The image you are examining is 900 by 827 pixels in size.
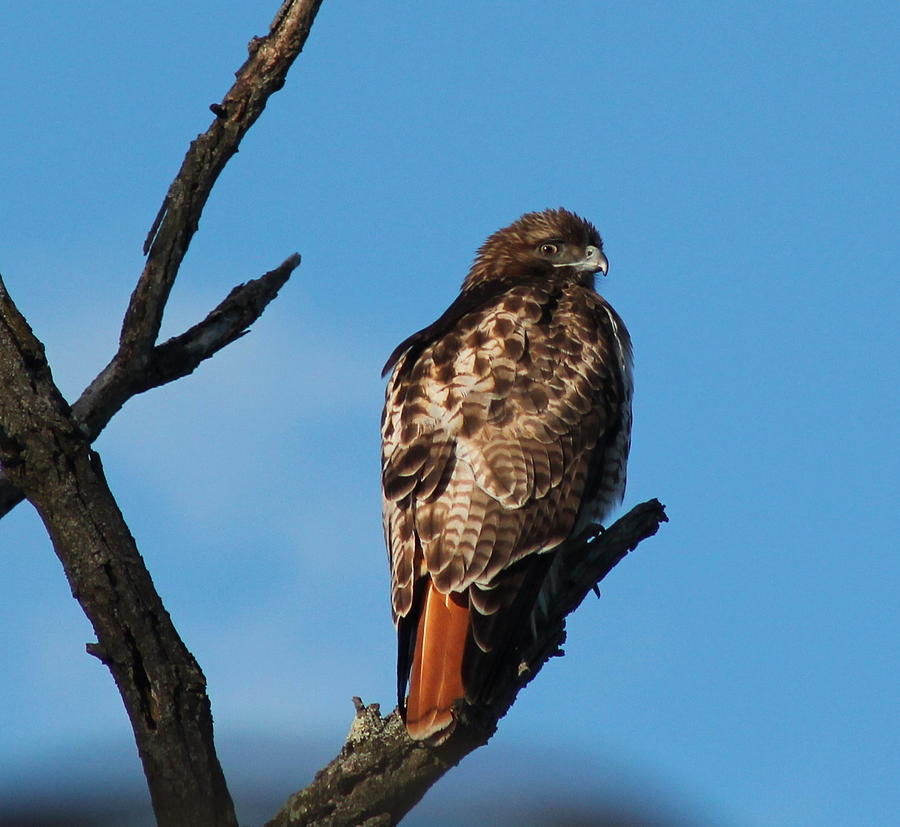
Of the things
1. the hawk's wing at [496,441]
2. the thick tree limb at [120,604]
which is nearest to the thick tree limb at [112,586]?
the thick tree limb at [120,604]

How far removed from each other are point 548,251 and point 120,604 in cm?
436

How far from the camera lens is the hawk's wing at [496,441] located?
→ 5098 mm

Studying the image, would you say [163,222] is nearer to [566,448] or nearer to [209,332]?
[209,332]

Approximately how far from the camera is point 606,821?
303 centimetres

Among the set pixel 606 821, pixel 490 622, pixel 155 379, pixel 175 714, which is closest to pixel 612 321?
pixel 490 622

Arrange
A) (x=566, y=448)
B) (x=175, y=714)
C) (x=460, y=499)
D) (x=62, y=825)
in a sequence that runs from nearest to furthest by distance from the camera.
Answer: (x=62, y=825) → (x=175, y=714) → (x=460, y=499) → (x=566, y=448)

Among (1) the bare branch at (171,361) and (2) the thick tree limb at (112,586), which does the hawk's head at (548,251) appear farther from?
(2) the thick tree limb at (112,586)

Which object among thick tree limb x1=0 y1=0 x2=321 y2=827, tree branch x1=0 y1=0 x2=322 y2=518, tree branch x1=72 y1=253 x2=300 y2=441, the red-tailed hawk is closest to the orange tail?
the red-tailed hawk

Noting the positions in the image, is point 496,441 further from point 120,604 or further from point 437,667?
point 120,604

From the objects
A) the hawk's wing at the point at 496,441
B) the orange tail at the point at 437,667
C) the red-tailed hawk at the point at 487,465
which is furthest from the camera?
the hawk's wing at the point at 496,441

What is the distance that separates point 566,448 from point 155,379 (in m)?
1.86

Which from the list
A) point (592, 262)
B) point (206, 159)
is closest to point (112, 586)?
point (206, 159)

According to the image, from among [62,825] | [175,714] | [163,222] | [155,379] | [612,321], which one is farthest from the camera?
[612,321]

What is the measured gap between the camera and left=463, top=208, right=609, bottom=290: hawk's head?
25.0ft
